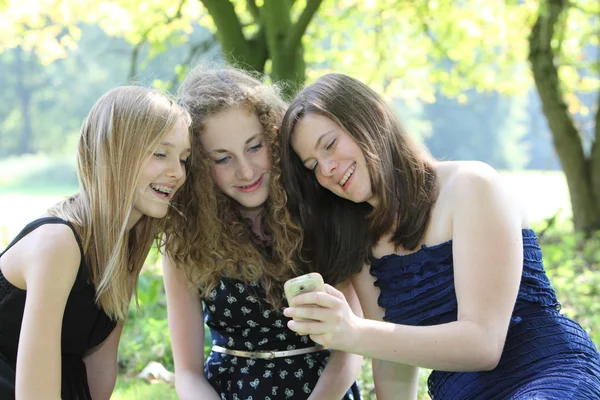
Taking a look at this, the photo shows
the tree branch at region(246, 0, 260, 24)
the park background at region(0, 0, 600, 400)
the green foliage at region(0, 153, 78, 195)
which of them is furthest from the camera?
the green foliage at region(0, 153, 78, 195)

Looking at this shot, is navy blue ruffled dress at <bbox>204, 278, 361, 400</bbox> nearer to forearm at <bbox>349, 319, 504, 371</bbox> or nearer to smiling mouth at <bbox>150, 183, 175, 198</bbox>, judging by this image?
smiling mouth at <bbox>150, 183, 175, 198</bbox>

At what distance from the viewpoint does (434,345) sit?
2.18 metres

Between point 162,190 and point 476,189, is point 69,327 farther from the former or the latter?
point 476,189

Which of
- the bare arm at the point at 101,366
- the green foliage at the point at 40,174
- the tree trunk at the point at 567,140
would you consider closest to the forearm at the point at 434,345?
the bare arm at the point at 101,366

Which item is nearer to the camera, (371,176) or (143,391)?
(371,176)

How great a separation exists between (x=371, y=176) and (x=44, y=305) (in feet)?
3.86

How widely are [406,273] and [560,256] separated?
5.45m

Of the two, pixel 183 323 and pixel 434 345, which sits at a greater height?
pixel 183 323

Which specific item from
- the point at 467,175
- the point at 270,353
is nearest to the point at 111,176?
the point at 270,353

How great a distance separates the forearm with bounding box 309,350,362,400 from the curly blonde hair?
311 millimetres

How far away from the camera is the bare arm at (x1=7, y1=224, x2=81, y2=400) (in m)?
2.24

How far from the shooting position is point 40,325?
7.37 ft

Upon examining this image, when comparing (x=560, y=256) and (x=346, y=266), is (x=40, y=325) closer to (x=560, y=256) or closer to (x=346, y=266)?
(x=346, y=266)

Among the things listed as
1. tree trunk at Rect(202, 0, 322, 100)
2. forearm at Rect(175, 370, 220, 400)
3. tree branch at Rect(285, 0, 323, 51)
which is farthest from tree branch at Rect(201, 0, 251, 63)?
forearm at Rect(175, 370, 220, 400)
